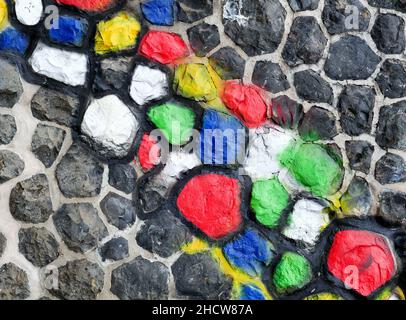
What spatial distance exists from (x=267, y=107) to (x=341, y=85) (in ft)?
0.76

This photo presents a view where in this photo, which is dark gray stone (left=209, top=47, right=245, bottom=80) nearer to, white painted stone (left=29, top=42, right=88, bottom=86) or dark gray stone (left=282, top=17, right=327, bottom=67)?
dark gray stone (left=282, top=17, right=327, bottom=67)

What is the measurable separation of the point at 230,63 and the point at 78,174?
573 mm

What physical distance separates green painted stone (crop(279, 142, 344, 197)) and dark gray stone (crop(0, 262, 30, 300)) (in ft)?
2.98

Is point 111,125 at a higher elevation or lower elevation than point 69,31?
lower

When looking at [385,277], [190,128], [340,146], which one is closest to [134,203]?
[190,128]

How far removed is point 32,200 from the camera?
219 centimetres

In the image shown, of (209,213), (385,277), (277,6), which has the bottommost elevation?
(385,277)

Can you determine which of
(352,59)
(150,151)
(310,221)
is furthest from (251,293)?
(352,59)

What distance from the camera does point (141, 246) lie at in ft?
7.26

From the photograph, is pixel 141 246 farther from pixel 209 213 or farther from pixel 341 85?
pixel 341 85

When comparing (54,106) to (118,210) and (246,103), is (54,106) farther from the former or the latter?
(246,103)

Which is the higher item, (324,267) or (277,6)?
(277,6)

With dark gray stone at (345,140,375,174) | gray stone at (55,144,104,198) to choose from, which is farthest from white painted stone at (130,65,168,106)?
dark gray stone at (345,140,375,174)

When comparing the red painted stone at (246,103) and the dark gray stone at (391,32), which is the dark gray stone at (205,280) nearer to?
the red painted stone at (246,103)
